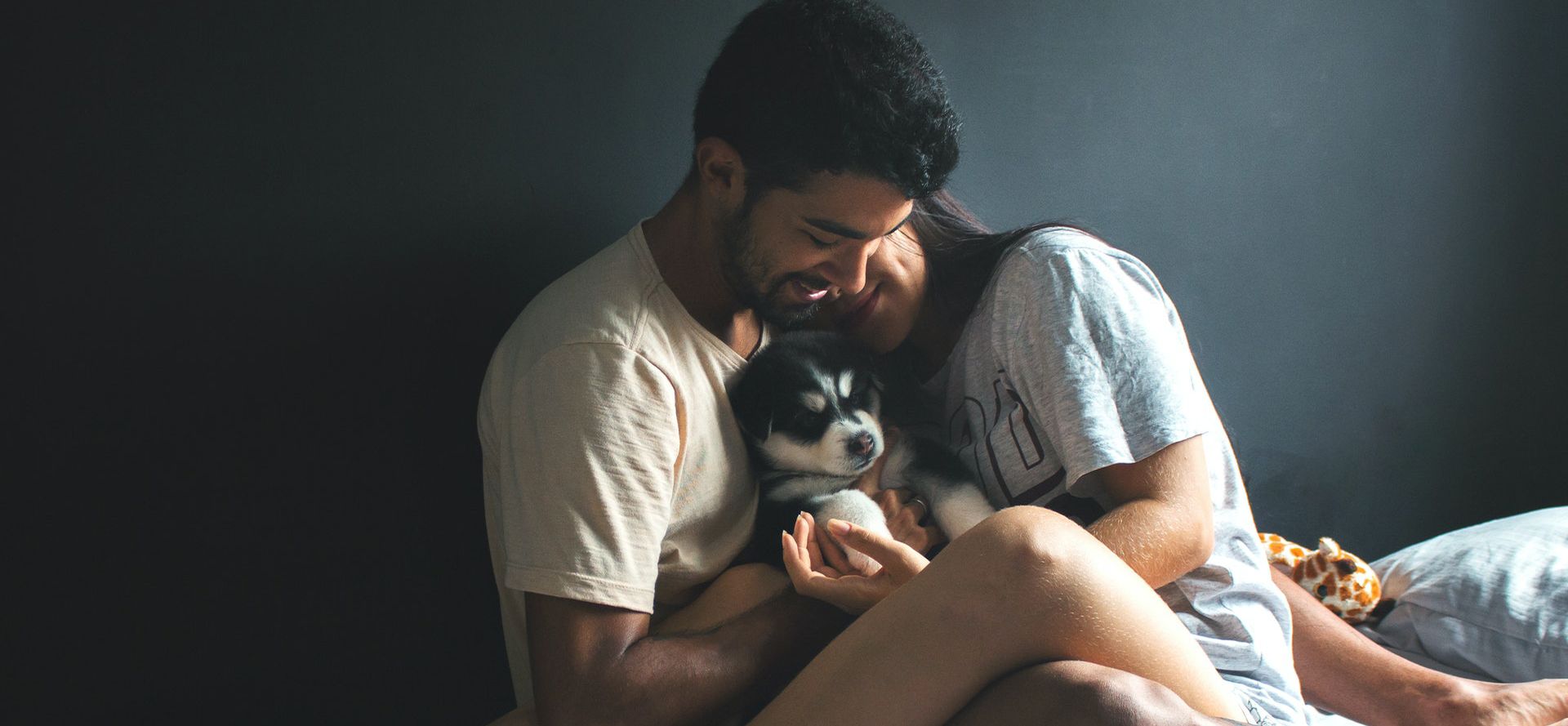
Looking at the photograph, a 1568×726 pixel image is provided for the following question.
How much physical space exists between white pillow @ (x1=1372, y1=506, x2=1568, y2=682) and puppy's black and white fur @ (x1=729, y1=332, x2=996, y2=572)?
959 mm

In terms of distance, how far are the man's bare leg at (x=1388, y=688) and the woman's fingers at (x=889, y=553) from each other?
0.84m

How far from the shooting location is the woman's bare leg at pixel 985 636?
1132mm

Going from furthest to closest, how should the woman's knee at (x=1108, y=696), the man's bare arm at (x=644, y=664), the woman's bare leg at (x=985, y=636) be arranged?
the man's bare arm at (x=644, y=664) → the woman's bare leg at (x=985, y=636) → the woman's knee at (x=1108, y=696)

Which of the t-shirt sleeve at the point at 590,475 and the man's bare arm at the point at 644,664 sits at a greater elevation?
the t-shirt sleeve at the point at 590,475

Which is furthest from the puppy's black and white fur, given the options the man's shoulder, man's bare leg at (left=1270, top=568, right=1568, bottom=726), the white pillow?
the white pillow

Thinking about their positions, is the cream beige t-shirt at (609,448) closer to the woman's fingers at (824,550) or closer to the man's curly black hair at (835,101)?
the woman's fingers at (824,550)

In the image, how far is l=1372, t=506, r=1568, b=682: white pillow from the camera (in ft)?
5.90

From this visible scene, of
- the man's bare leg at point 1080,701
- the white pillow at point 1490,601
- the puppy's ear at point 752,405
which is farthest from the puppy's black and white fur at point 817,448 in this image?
the white pillow at point 1490,601

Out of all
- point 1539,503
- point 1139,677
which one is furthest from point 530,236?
point 1539,503

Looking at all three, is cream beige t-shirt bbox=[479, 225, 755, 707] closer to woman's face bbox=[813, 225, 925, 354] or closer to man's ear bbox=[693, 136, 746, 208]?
man's ear bbox=[693, 136, 746, 208]

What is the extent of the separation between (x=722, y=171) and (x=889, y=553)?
Answer: 53 cm

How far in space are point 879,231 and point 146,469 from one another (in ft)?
3.34

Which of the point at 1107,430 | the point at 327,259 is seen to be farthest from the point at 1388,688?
the point at 327,259

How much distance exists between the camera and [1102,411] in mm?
1419
